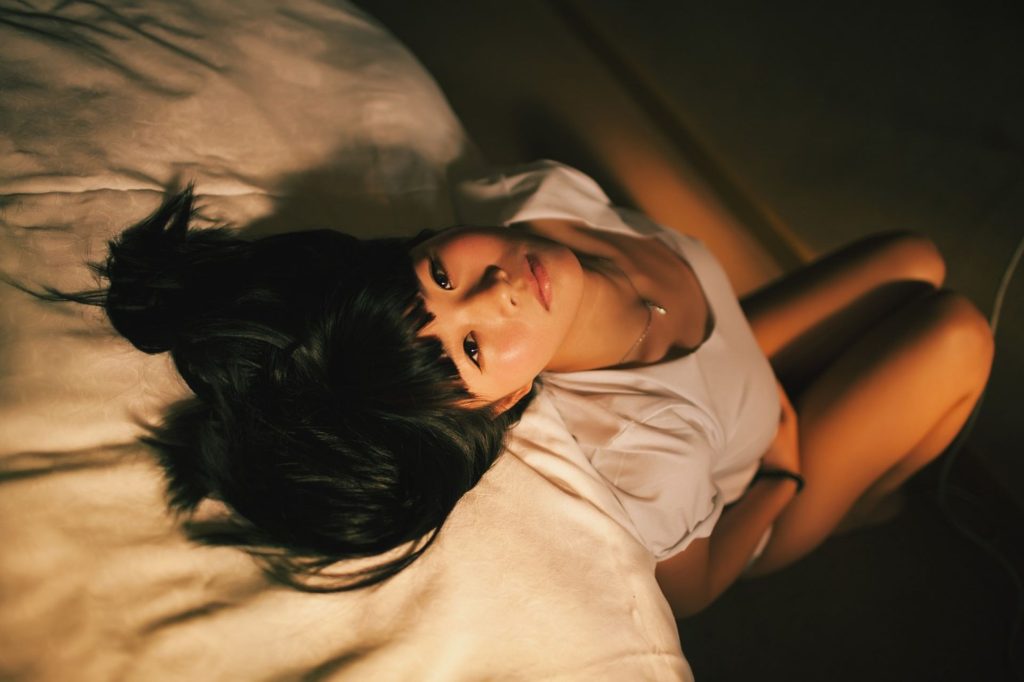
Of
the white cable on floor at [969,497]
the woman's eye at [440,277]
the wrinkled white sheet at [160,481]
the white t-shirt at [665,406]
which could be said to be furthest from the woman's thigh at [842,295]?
the woman's eye at [440,277]

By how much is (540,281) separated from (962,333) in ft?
2.78

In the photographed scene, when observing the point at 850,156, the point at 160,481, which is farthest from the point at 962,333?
the point at 160,481

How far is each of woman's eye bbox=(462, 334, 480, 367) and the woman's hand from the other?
2.24 feet

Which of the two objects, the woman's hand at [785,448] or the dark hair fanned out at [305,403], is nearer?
the dark hair fanned out at [305,403]

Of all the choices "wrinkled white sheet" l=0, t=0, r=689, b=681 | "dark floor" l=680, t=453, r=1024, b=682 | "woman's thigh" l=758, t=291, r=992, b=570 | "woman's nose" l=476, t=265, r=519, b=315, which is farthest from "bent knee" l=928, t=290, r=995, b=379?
"woman's nose" l=476, t=265, r=519, b=315

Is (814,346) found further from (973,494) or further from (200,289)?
(200,289)

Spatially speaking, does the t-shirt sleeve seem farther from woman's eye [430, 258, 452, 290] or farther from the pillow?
the pillow

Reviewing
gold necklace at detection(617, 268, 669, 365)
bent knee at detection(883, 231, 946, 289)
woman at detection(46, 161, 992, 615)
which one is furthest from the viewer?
bent knee at detection(883, 231, 946, 289)

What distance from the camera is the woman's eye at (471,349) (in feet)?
2.77

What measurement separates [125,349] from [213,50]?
59 centimetres

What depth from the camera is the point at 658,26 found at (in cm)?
186

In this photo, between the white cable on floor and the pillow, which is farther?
the white cable on floor

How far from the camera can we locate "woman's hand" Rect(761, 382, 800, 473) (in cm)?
122

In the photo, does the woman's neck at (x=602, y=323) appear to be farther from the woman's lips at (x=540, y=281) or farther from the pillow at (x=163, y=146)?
the pillow at (x=163, y=146)
